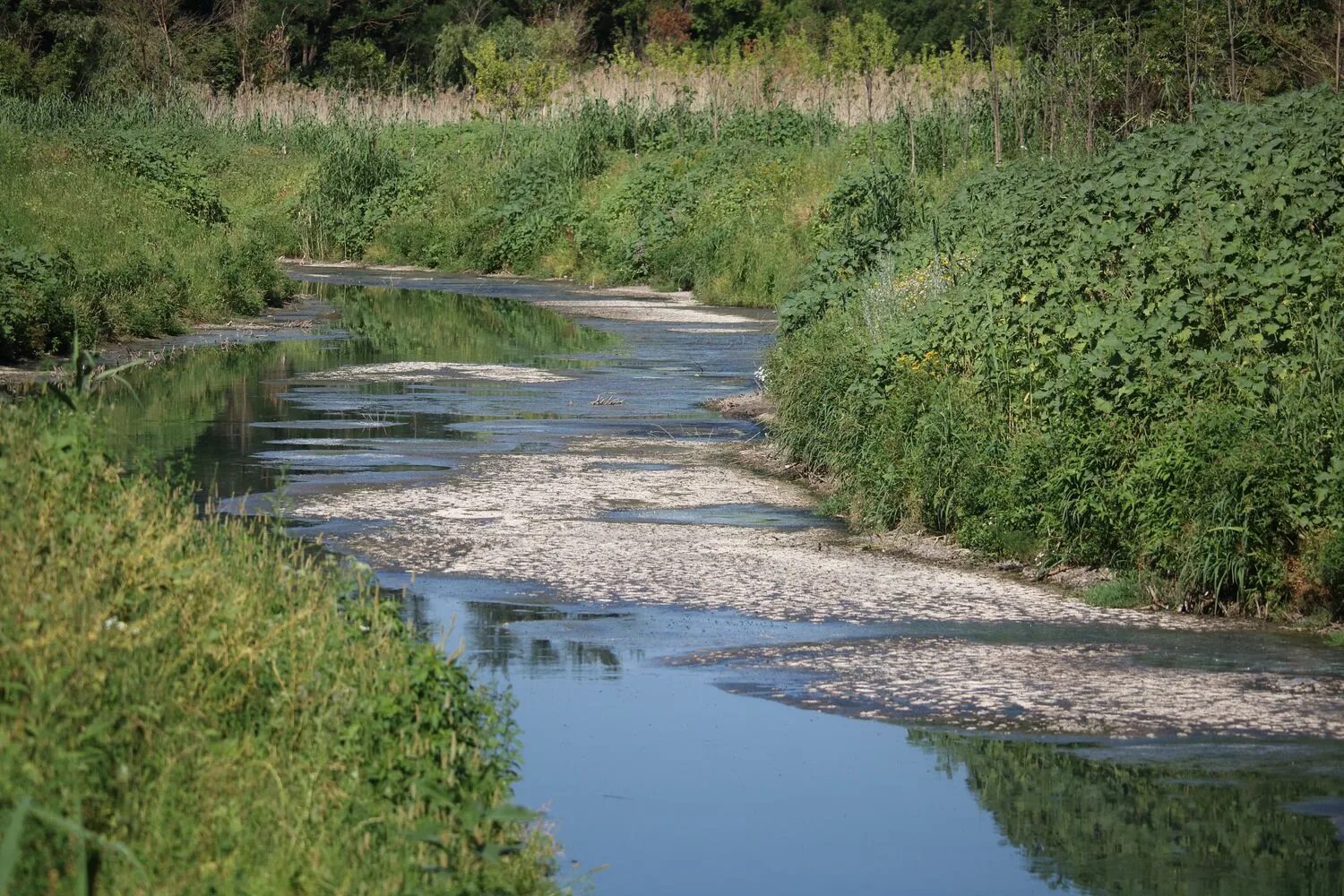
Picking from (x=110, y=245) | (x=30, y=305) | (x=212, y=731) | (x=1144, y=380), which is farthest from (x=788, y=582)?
(x=110, y=245)

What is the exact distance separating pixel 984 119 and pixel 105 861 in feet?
97.3

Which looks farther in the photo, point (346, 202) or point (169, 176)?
point (346, 202)

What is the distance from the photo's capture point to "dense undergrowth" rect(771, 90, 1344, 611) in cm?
1122

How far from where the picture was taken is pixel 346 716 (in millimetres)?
6926

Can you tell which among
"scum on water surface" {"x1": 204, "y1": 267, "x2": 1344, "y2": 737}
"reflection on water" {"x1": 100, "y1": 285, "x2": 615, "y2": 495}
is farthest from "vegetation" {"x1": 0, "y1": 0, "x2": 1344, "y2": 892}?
"scum on water surface" {"x1": 204, "y1": 267, "x2": 1344, "y2": 737}

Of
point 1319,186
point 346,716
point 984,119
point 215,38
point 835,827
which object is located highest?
point 215,38

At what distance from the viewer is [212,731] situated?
631 cm

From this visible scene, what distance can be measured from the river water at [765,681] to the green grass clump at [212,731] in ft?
2.72

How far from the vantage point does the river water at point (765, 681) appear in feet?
24.2

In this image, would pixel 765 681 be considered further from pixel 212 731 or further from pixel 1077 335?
pixel 1077 335

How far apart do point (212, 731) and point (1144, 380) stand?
7622 millimetres

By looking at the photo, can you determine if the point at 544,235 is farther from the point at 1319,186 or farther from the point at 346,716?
the point at 346,716

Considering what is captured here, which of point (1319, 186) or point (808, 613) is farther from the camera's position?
point (1319, 186)

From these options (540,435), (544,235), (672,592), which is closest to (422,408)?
(540,435)
